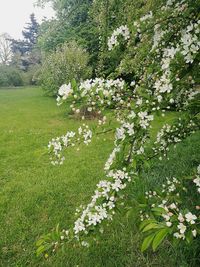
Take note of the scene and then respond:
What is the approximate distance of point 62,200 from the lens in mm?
5094

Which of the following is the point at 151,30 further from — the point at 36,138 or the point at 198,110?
the point at 36,138

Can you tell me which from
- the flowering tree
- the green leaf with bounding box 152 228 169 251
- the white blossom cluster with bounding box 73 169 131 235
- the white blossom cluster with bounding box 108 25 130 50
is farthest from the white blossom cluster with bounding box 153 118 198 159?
the green leaf with bounding box 152 228 169 251

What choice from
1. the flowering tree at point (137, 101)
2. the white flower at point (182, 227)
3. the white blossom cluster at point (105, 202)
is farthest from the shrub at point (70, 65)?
the white flower at point (182, 227)

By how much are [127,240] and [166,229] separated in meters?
2.31

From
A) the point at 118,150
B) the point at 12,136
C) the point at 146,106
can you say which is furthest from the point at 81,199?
the point at 12,136

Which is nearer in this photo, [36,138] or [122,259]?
[122,259]

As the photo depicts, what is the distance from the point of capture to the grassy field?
11.4 ft

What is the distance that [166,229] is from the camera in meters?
1.59

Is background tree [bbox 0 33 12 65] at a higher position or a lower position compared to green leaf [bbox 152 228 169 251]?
lower

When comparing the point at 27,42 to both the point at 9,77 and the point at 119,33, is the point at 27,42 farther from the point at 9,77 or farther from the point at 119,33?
the point at 119,33

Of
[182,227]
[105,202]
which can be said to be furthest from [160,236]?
[105,202]

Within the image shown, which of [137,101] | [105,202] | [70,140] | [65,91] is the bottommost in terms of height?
[105,202]

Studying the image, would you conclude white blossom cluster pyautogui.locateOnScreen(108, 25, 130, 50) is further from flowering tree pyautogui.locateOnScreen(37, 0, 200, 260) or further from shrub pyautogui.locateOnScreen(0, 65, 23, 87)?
shrub pyautogui.locateOnScreen(0, 65, 23, 87)

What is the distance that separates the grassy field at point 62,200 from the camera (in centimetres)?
346
